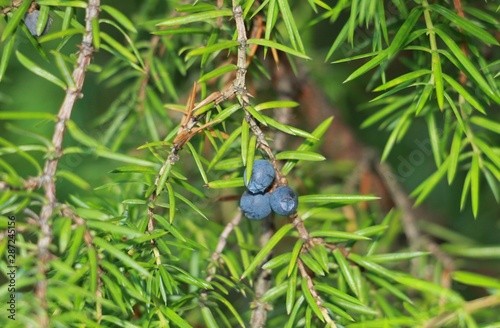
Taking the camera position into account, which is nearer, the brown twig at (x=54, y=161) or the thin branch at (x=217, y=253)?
A: the brown twig at (x=54, y=161)

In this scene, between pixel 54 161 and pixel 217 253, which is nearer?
pixel 54 161

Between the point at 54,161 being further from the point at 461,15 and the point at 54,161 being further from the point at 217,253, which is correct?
the point at 461,15

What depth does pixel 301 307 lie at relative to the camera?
0.58 m

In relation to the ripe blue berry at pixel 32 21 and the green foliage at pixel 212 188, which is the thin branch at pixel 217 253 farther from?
the ripe blue berry at pixel 32 21

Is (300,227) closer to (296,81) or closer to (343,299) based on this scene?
(343,299)

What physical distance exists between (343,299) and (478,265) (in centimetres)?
63

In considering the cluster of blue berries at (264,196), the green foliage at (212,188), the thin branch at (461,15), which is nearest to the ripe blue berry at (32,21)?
the green foliage at (212,188)

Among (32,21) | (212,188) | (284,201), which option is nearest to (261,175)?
(284,201)

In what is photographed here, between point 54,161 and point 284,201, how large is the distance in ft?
0.64

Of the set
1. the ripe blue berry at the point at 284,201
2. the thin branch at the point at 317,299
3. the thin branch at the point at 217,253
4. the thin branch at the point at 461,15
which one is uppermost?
the thin branch at the point at 461,15

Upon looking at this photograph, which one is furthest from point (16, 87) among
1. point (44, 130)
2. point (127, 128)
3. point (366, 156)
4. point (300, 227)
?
point (300, 227)

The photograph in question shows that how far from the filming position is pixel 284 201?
51 cm

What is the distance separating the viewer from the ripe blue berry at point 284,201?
0.51 meters

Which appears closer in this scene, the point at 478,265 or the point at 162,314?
the point at 162,314
